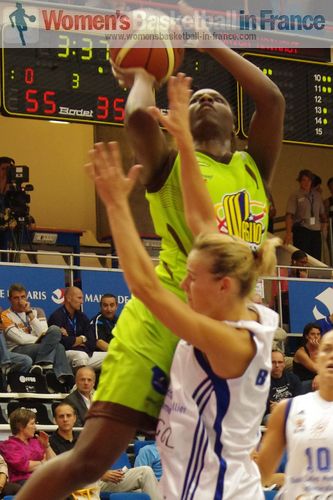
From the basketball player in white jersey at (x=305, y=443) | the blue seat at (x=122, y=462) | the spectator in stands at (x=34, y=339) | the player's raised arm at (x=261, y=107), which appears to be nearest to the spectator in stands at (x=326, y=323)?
the spectator in stands at (x=34, y=339)

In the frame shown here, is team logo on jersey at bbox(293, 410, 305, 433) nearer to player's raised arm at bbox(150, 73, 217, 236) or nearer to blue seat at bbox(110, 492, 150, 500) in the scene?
player's raised arm at bbox(150, 73, 217, 236)

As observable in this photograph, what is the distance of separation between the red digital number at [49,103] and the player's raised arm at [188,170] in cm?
711

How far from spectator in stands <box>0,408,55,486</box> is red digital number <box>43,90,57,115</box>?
112 inches

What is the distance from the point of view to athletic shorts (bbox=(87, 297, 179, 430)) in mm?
4352

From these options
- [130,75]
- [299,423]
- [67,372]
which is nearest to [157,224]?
[130,75]

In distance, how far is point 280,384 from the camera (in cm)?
1241

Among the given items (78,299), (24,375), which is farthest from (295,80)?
(24,375)

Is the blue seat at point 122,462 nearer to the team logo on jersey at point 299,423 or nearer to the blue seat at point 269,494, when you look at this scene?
the blue seat at point 269,494

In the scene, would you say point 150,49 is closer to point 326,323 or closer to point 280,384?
point 280,384

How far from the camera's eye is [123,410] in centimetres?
435

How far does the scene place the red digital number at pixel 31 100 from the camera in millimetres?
11141

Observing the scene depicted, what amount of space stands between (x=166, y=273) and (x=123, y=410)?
1.87 feet

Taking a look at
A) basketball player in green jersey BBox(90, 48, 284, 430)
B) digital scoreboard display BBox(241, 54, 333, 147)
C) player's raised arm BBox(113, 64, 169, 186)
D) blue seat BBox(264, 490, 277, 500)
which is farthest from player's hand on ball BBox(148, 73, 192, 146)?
digital scoreboard display BBox(241, 54, 333, 147)

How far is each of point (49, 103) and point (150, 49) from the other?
6840 mm
